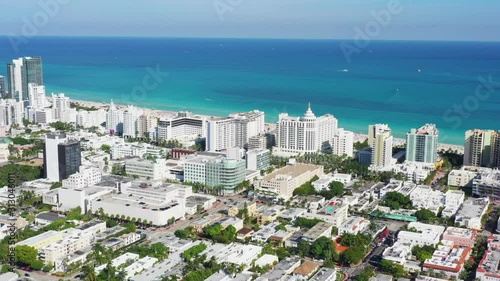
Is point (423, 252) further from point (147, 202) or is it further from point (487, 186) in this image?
point (147, 202)

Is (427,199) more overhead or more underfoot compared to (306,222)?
more overhead

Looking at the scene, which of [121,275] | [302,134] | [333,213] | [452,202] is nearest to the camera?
[121,275]

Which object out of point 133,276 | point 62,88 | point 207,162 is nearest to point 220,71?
point 62,88

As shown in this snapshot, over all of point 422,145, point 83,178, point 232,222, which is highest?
point 422,145

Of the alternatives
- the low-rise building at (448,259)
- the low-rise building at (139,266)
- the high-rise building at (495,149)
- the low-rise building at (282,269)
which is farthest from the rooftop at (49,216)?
the high-rise building at (495,149)

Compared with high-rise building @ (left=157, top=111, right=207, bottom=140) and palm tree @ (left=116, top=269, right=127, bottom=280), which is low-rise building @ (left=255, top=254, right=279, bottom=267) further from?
high-rise building @ (left=157, top=111, right=207, bottom=140)

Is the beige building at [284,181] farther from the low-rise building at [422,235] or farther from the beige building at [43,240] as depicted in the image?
the beige building at [43,240]

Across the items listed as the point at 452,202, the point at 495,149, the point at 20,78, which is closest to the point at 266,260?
the point at 452,202

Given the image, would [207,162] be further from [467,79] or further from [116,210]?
[467,79]
